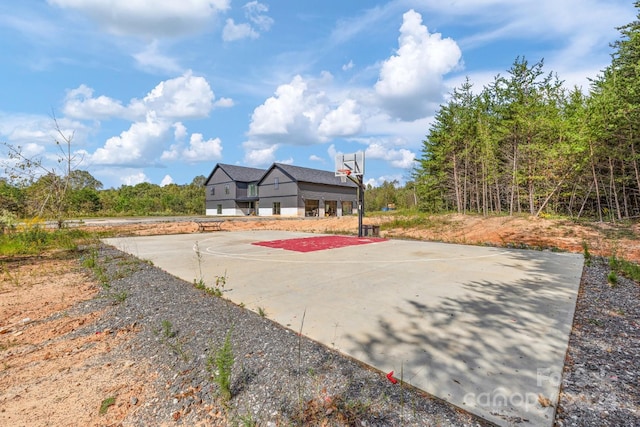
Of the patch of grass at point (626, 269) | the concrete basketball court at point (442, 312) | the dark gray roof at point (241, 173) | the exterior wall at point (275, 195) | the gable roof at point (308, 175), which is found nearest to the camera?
the concrete basketball court at point (442, 312)

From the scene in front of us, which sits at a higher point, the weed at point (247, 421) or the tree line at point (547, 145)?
the tree line at point (547, 145)

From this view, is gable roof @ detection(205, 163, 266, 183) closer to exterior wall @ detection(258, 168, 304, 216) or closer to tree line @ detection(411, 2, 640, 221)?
exterior wall @ detection(258, 168, 304, 216)

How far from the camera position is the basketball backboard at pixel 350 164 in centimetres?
1202

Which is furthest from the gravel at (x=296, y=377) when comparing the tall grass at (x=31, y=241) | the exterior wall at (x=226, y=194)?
the exterior wall at (x=226, y=194)

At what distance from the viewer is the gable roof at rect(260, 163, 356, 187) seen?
30203 mm

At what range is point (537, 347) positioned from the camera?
2.53m

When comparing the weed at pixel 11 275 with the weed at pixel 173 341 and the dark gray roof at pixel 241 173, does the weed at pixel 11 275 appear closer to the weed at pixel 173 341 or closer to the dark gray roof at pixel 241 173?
the weed at pixel 173 341

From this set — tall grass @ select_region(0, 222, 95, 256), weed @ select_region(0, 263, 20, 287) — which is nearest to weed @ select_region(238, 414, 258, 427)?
weed @ select_region(0, 263, 20, 287)

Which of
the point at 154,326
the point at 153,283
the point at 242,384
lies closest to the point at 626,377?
the point at 242,384

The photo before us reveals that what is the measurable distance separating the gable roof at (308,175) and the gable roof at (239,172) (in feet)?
15.7

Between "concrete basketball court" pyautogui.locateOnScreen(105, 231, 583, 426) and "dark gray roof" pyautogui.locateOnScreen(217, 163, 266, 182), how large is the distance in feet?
96.3

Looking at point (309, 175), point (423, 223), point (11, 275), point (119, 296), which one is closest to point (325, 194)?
point (309, 175)

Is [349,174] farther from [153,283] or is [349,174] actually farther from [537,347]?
[537,347]

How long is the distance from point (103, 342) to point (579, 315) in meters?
5.46
